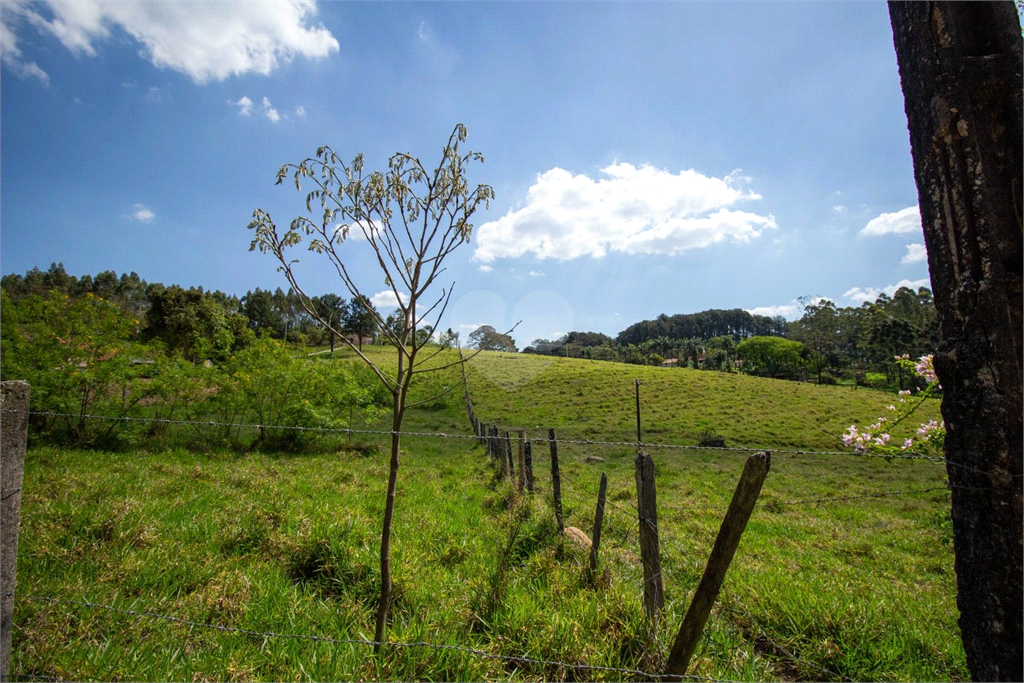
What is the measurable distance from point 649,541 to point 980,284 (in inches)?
106

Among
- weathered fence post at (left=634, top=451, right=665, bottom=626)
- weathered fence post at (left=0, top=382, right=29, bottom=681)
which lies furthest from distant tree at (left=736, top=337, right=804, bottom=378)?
weathered fence post at (left=0, top=382, right=29, bottom=681)

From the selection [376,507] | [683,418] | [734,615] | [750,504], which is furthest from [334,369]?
[683,418]

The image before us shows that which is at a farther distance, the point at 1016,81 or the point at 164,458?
the point at 164,458

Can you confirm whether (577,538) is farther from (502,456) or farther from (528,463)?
(502,456)

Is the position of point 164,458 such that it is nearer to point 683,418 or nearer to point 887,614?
point 887,614

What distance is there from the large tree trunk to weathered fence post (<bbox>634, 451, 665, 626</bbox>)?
1.77 m

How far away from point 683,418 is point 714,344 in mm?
84626

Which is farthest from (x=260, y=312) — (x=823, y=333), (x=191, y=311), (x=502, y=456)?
(x=823, y=333)

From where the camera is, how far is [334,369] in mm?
17234

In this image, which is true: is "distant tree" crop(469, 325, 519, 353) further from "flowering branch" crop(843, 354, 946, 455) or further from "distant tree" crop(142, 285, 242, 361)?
"distant tree" crop(142, 285, 242, 361)

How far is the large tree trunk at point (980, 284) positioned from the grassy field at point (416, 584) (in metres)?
1.81

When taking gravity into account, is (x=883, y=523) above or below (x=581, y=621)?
below

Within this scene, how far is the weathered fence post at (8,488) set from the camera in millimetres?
2170

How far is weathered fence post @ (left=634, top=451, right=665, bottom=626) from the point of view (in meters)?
3.34
